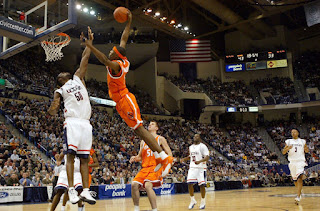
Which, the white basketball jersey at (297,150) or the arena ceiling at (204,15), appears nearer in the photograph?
the white basketball jersey at (297,150)

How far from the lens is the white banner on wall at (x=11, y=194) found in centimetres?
1254

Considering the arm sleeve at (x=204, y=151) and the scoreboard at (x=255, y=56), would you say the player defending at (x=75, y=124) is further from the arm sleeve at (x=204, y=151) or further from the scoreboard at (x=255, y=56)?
the scoreboard at (x=255, y=56)

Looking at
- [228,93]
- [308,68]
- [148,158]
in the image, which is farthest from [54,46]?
[308,68]

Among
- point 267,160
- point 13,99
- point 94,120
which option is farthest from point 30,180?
point 267,160

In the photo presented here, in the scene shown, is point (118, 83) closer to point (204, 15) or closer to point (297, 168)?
point (297, 168)

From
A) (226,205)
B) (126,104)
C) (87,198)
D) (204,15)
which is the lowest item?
(226,205)

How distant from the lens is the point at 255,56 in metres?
36.2

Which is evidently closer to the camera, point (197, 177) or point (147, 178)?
point (147, 178)

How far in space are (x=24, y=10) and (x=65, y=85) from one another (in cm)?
641

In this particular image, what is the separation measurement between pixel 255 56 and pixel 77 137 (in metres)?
33.7

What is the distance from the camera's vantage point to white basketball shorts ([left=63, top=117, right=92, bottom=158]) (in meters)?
4.98

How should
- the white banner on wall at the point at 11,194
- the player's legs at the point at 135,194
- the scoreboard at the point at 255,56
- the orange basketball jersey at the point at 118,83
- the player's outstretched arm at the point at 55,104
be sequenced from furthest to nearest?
1. the scoreboard at the point at 255,56
2. the white banner on wall at the point at 11,194
3. the player's legs at the point at 135,194
4. the orange basketball jersey at the point at 118,83
5. the player's outstretched arm at the point at 55,104

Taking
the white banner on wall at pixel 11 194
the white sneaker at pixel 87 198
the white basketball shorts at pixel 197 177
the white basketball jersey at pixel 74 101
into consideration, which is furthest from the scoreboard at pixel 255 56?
the white sneaker at pixel 87 198

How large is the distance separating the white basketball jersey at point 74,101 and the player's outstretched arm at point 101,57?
59cm
